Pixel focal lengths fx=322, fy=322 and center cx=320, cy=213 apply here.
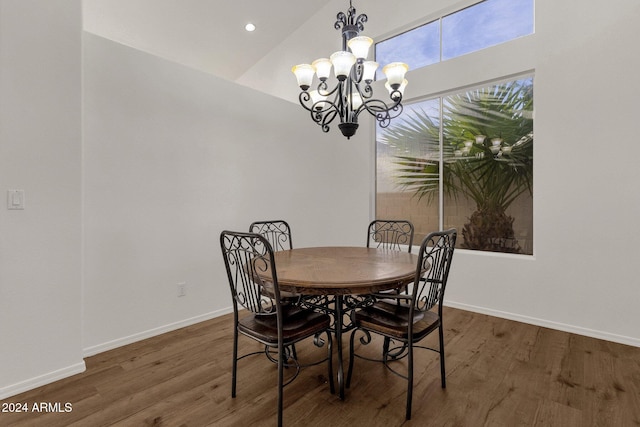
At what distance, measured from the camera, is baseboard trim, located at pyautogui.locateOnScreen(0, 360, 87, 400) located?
188 centimetres

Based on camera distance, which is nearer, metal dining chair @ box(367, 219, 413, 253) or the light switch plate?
the light switch plate

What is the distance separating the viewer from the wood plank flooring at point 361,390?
169 cm

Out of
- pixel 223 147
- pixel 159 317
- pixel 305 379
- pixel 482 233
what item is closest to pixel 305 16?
pixel 223 147

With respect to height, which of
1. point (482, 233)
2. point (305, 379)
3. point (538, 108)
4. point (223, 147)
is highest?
point (538, 108)

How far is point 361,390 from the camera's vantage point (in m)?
1.95

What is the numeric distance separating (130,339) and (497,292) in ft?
11.2

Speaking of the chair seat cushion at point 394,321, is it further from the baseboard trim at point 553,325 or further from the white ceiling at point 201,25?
the white ceiling at point 201,25

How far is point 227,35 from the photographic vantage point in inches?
180

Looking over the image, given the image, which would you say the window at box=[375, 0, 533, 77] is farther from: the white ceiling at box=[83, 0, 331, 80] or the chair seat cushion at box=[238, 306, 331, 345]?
the chair seat cushion at box=[238, 306, 331, 345]

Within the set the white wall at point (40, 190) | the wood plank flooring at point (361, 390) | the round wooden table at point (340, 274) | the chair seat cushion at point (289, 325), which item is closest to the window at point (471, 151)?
the wood plank flooring at point (361, 390)

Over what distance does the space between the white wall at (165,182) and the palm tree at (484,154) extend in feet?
5.48

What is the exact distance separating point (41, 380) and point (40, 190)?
3.86ft

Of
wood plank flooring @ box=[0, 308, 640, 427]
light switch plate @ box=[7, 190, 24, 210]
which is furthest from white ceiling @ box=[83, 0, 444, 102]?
wood plank flooring @ box=[0, 308, 640, 427]

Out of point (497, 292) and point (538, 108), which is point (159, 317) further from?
point (538, 108)
